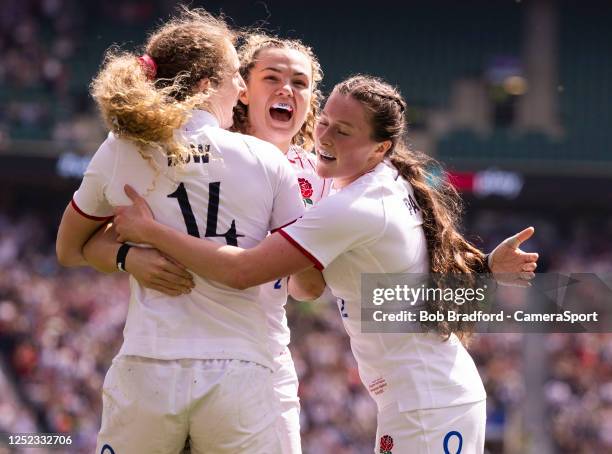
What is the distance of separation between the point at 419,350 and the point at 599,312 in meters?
1.45

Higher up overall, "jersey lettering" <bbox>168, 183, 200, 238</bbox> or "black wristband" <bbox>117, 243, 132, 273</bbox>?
"jersey lettering" <bbox>168, 183, 200, 238</bbox>

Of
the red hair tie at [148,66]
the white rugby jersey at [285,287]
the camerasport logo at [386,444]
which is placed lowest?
the camerasport logo at [386,444]

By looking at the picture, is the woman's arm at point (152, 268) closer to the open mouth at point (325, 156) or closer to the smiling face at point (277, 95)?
the open mouth at point (325, 156)

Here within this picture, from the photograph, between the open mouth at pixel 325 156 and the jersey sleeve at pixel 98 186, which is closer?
the jersey sleeve at pixel 98 186

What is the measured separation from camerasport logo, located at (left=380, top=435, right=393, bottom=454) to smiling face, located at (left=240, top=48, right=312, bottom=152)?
134cm

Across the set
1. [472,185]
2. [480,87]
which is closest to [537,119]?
[480,87]

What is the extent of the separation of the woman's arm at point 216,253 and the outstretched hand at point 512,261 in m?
0.78

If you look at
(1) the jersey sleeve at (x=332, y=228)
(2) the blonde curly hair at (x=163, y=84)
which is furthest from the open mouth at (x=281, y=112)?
(1) the jersey sleeve at (x=332, y=228)

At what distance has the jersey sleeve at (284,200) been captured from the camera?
11.4 ft

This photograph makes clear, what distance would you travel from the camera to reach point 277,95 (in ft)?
14.4

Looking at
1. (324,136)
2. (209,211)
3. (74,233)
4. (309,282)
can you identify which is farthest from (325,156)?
(74,233)

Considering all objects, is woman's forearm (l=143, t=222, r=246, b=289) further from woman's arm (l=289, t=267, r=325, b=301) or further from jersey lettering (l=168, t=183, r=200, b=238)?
woman's arm (l=289, t=267, r=325, b=301)

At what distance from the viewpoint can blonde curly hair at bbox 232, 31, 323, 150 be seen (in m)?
4.49

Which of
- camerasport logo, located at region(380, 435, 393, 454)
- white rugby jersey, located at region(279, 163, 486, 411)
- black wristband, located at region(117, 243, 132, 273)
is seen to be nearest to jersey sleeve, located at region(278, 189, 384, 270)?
white rugby jersey, located at region(279, 163, 486, 411)
